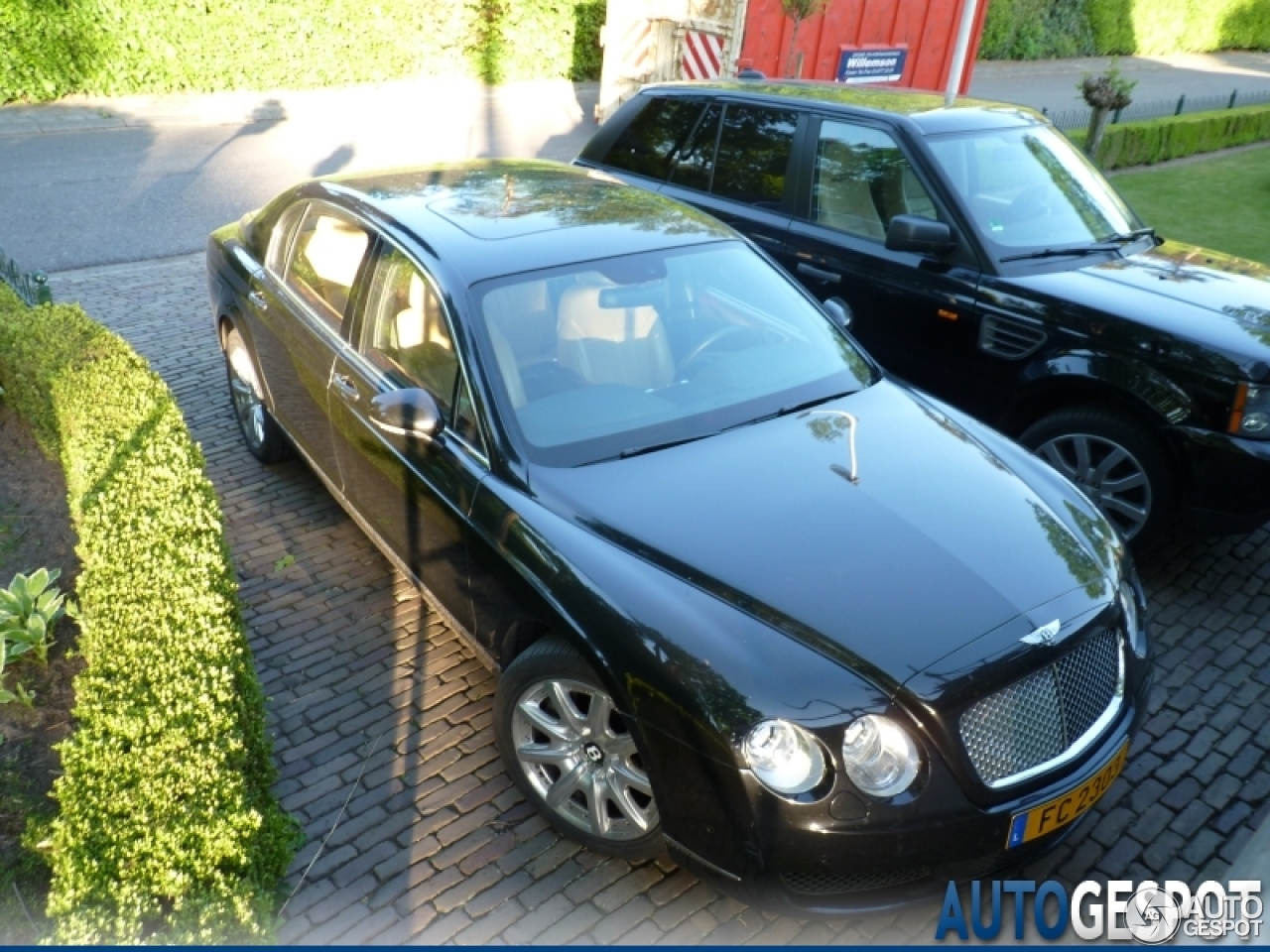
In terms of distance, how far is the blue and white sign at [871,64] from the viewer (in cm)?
1412

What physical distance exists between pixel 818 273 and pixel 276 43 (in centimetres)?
1342

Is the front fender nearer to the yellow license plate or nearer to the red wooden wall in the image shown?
the yellow license plate

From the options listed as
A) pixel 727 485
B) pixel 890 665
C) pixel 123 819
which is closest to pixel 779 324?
pixel 727 485

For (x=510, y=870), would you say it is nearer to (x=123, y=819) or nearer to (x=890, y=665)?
(x=123, y=819)

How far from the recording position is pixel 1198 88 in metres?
26.0

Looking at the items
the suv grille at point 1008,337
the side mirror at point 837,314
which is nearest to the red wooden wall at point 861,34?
the suv grille at point 1008,337

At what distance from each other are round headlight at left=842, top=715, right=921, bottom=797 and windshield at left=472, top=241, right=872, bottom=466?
4.19 feet

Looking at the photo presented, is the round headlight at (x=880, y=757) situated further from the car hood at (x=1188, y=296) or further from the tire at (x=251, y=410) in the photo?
the tire at (x=251, y=410)

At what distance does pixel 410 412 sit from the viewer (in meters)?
3.65

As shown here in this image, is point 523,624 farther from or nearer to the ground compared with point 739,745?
nearer to the ground

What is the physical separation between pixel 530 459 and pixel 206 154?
11.1 m

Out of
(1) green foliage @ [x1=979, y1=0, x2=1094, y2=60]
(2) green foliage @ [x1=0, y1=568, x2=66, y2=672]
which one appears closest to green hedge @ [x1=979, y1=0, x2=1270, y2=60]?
(1) green foliage @ [x1=979, y1=0, x2=1094, y2=60]

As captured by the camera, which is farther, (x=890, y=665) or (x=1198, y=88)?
(x=1198, y=88)

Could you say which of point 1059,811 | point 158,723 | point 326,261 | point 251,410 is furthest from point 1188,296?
point 251,410
